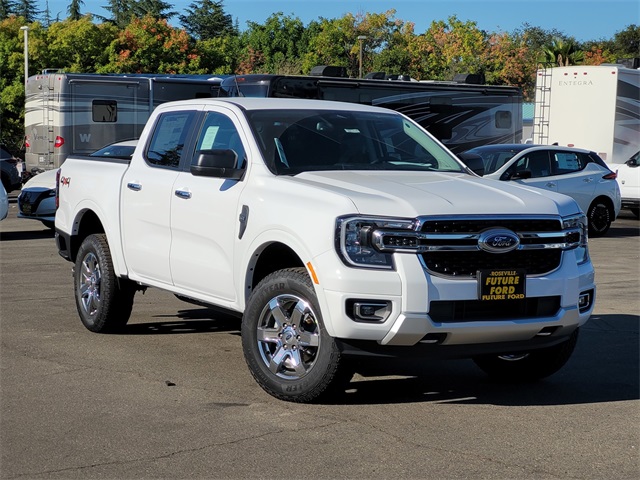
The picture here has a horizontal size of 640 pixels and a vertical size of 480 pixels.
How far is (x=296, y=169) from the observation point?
7250 millimetres

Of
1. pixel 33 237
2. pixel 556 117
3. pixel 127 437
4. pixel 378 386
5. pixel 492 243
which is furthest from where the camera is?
pixel 556 117

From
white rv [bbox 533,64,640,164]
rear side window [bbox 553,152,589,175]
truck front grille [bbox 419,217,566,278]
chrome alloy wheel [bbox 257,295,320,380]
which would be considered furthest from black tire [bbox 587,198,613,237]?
chrome alloy wheel [bbox 257,295,320,380]

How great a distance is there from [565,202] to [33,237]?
41.6 feet

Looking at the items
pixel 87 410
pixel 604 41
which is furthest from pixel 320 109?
pixel 604 41

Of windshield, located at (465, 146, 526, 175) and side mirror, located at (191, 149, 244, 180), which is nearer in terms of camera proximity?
side mirror, located at (191, 149, 244, 180)

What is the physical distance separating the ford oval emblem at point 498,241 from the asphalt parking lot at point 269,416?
100cm

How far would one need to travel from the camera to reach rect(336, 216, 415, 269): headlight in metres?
6.14

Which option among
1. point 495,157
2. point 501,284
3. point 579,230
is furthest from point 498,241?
point 495,157

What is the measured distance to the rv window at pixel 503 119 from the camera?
27.0m

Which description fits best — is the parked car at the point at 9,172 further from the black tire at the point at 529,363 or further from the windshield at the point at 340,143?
the black tire at the point at 529,363

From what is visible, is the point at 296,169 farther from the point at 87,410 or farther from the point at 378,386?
the point at 87,410

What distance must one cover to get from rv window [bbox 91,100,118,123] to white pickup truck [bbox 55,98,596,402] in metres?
20.1

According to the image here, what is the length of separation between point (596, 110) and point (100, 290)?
1987cm

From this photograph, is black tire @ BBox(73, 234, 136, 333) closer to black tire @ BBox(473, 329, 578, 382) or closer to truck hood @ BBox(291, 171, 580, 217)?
truck hood @ BBox(291, 171, 580, 217)
